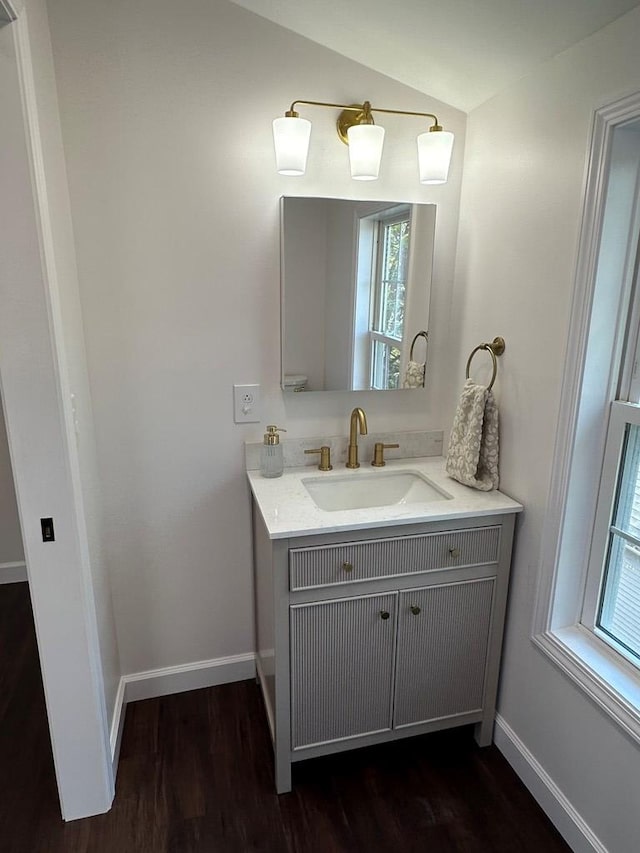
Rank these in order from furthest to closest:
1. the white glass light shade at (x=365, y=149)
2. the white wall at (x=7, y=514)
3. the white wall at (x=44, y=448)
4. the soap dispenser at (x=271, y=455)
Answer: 1. the white wall at (x=7, y=514)
2. the soap dispenser at (x=271, y=455)
3. the white glass light shade at (x=365, y=149)
4. the white wall at (x=44, y=448)

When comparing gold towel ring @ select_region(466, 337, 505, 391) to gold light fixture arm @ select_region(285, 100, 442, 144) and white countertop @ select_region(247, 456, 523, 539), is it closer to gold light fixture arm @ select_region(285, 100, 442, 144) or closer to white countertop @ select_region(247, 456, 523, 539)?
white countertop @ select_region(247, 456, 523, 539)

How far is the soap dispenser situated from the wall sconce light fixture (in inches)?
33.1

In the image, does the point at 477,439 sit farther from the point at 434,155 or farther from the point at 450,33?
the point at 450,33

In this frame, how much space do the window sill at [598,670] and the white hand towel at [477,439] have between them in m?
0.50

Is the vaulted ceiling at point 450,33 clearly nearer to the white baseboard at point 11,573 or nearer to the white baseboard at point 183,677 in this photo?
the white baseboard at point 183,677

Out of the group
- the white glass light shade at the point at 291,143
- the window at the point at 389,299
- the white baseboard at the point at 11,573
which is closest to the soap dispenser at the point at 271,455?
the window at the point at 389,299

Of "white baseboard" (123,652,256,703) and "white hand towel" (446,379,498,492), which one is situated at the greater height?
"white hand towel" (446,379,498,492)

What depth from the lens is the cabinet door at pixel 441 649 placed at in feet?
5.54

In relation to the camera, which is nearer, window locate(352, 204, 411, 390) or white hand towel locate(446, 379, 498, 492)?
white hand towel locate(446, 379, 498, 492)

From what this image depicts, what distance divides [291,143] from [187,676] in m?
1.95

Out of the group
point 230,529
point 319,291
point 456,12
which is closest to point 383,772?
point 230,529

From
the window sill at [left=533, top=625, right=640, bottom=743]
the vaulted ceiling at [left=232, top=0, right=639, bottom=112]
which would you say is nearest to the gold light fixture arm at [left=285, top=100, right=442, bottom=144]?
the vaulted ceiling at [left=232, top=0, right=639, bottom=112]

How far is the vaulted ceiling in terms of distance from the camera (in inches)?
51.4

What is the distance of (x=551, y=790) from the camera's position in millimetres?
1616
